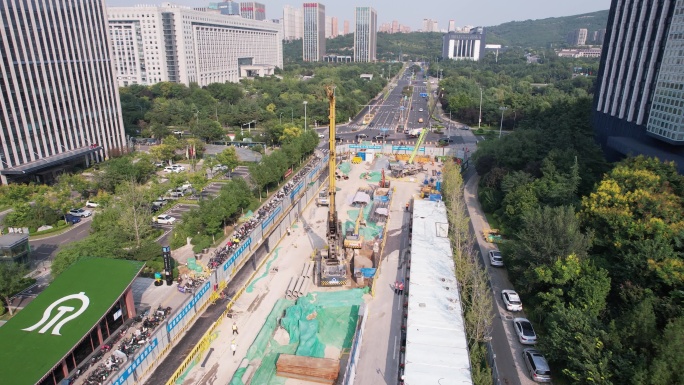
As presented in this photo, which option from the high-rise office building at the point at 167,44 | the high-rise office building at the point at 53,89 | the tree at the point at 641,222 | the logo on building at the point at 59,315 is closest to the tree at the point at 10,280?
the logo on building at the point at 59,315

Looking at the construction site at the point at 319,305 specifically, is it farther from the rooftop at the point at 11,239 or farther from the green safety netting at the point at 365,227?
the rooftop at the point at 11,239

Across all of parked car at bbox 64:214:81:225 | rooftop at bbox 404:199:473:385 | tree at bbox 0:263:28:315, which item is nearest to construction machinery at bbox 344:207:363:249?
rooftop at bbox 404:199:473:385

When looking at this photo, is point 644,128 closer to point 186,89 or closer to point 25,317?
point 25,317

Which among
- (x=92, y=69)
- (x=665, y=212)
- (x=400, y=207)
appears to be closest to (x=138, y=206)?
(x=400, y=207)

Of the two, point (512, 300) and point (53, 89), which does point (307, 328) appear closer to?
point (512, 300)

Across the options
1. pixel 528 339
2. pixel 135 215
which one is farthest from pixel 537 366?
pixel 135 215
